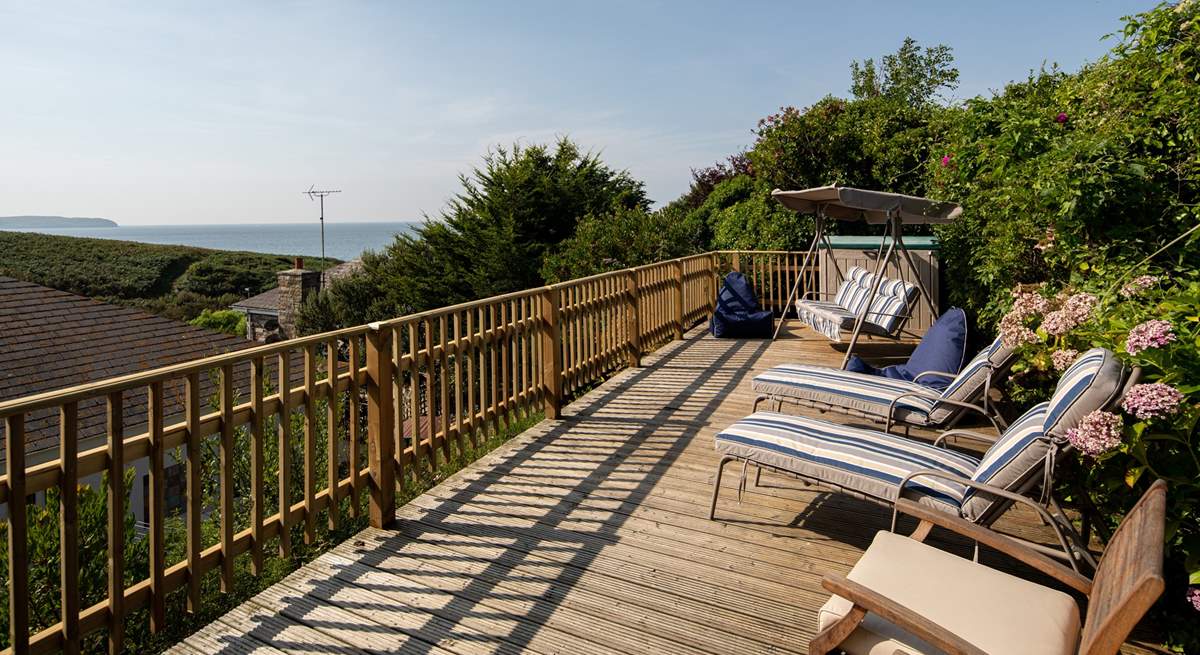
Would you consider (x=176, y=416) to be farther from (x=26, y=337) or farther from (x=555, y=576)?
(x=555, y=576)

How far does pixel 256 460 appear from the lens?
9.22 ft

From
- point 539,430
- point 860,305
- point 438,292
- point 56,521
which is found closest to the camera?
point 56,521

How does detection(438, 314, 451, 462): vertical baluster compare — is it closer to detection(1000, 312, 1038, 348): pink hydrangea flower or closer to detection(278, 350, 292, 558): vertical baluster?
detection(278, 350, 292, 558): vertical baluster

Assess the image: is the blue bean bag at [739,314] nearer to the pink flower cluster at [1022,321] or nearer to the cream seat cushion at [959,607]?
the pink flower cluster at [1022,321]

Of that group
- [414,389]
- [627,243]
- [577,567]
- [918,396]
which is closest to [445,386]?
[414,389]

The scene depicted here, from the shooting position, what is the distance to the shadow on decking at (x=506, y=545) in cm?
259

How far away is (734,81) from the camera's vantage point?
69.6ft

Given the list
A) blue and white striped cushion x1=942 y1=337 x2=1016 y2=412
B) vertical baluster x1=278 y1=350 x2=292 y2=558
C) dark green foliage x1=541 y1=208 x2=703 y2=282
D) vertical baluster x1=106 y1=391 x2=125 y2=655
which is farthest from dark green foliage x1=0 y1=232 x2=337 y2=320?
blue and white striped cushion x1=942 y1=337 x2=1016 y2=412

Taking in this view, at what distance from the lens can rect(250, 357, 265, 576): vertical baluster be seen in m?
2.80

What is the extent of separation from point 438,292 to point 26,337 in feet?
37.7

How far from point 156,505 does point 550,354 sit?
3.10 m

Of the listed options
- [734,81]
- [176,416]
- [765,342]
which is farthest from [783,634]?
[734,81]

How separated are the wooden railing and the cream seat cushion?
7.35 feet

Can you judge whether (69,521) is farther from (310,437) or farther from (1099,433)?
(1099,433)
